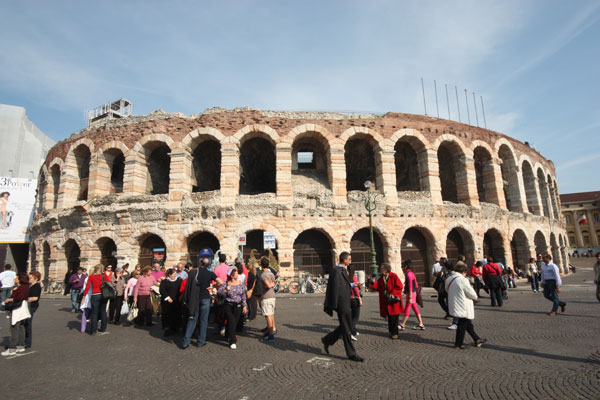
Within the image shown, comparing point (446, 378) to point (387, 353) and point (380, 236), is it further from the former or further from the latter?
point (380, 236)

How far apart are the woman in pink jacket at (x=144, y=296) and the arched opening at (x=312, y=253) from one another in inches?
333

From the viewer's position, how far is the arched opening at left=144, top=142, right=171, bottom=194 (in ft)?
55.7

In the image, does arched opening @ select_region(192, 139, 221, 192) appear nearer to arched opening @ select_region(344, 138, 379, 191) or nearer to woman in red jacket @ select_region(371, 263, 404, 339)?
arched opening @ select_region(344, 138, 379, 191)

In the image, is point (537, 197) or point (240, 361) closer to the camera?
point (240, 361)

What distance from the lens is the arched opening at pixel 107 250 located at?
16266 mm

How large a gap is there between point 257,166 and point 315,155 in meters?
4.09

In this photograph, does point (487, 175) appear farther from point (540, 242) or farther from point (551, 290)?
point (551, 290)

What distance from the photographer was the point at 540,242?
68.6ft

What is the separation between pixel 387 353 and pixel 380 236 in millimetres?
11128

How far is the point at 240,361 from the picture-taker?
4.79 metres

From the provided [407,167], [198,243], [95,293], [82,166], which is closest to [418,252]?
[407,167]

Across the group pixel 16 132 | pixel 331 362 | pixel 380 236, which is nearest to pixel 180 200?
pixel 380 236

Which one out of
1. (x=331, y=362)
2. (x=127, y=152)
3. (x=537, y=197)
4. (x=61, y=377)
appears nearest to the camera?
(x=61, y=377)

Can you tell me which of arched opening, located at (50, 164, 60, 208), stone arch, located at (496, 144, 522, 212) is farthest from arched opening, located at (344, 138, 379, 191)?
arched opening, located at (50, 164, 60, 208)
